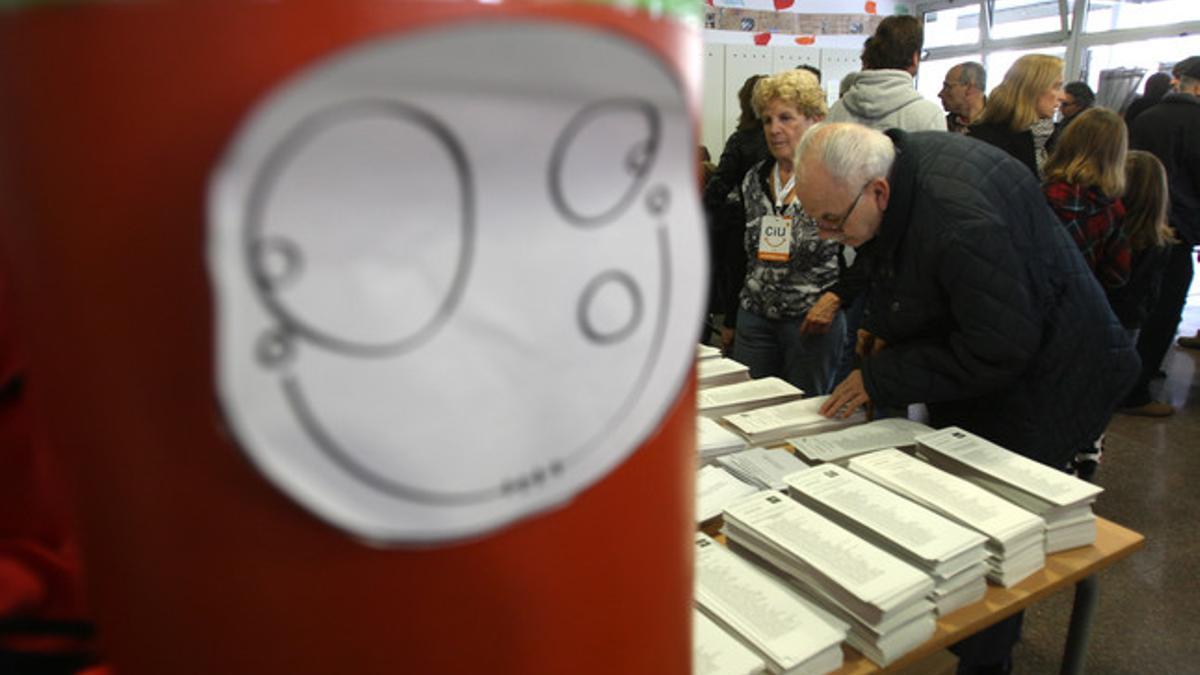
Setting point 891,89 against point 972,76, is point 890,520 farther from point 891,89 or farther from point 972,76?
point 972,76

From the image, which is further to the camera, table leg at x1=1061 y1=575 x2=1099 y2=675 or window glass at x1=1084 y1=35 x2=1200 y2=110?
window glass at x1=1084 y1=35 x2=1200 y2=110

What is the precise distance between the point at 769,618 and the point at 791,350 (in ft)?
4.76

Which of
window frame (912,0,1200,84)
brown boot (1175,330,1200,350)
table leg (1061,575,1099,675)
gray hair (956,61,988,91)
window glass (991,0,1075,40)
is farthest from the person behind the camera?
window glass (991,0,1075,40)

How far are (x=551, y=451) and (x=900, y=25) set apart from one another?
8.48ft

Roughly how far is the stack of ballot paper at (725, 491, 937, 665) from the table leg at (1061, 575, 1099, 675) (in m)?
0.43

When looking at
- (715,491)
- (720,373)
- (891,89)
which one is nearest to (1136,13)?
(891,89)

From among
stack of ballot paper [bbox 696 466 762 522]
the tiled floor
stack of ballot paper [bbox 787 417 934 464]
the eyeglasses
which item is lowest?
the tiled floor

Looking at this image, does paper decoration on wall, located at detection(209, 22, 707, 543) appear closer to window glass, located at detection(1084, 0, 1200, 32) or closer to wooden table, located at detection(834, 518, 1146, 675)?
wooden table, located at detection(834, 518, 1146, 675)

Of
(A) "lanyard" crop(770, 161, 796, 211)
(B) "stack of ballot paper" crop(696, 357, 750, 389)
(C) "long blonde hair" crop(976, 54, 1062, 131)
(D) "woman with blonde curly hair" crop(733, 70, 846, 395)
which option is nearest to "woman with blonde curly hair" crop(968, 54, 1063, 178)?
(C) "long blonde hair" crop(976, 54, 1062, 131)

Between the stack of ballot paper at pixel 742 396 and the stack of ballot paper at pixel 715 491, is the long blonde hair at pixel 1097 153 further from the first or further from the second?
the stack of ballot paper at pixel 715 491

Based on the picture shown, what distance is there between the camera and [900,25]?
2541 mm

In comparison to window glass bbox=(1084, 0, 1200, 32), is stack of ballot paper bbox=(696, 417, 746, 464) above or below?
below

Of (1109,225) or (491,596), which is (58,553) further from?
(1109,225)

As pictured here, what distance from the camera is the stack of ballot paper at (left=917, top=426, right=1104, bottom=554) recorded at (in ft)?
4.28
